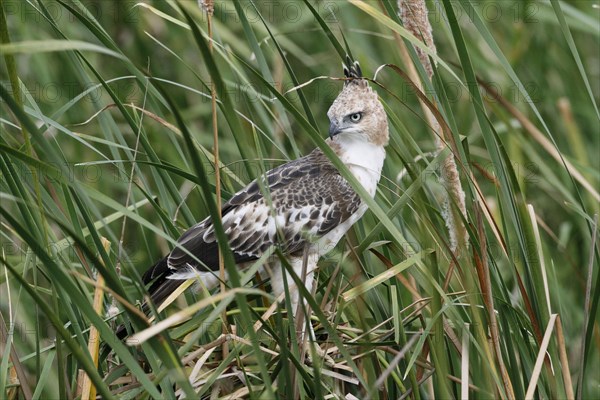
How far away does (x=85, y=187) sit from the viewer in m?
2.67

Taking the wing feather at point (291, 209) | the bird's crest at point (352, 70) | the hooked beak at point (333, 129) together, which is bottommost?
the wing feather at point (291, 209)

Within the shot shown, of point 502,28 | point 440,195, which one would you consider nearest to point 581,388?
point 440,195

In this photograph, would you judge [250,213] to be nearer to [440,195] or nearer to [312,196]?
[312,196]

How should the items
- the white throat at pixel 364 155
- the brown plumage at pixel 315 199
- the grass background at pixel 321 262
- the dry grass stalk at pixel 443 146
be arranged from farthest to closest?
1. the white throat at pixel 364 155
2. the brown plumage at pixel 315 199
3. the dry grass stalk at pixel 443 146
4. the grass background at pixel 321 262

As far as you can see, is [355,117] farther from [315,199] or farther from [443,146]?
[443,146]

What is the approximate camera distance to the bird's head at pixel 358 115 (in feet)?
13.9

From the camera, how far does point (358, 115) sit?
4.29 meters

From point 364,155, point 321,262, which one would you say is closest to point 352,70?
point 364,155

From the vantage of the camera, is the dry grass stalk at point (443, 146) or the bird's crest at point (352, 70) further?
the bird's crest at point (352, 70)

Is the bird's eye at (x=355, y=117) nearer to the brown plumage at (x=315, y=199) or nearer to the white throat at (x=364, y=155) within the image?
the brown plumage at (x=315, y=199)

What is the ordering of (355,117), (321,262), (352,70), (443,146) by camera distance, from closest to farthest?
(443,146)
(321,262)
(352,70)
(355,117)

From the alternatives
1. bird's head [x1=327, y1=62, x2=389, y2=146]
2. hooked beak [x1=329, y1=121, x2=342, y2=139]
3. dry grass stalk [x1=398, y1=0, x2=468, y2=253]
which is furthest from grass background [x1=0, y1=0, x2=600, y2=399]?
hooked beak [x1=329, y1=121, x2=342, y2=139]

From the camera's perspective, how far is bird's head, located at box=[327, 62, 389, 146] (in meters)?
4.23

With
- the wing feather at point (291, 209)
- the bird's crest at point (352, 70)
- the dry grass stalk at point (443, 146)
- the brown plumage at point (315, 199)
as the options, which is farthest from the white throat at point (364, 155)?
the dry grass stalk at point (443, 146)
